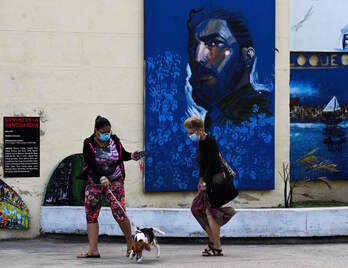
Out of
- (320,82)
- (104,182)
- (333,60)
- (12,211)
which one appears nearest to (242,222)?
(104,182)

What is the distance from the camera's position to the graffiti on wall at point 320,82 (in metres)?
14.4

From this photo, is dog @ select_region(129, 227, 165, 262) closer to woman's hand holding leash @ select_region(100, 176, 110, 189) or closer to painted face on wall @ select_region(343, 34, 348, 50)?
woman's hand holding leash @ select_region(100, 176, 110, 189)

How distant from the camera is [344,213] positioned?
39.0 feet

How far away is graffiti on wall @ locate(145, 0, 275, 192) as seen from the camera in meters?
12.5

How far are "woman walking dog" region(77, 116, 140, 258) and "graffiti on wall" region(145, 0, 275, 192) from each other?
2.68 meters

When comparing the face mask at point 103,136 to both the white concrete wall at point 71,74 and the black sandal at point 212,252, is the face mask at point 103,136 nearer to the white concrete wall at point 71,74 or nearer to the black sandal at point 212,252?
the black sandal at point 212,252

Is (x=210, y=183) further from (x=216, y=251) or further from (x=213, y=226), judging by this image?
(x=216, y=251)

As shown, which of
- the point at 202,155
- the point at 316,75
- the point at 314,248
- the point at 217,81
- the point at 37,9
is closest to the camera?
the point at 202,155

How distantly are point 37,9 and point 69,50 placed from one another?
0.72m

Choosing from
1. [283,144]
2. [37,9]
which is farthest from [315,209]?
[37,9]

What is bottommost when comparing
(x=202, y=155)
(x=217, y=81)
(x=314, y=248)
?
(x=314, y=248)

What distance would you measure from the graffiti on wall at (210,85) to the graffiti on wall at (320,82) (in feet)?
5.01

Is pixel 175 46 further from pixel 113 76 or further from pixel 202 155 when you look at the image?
pixel 202 155

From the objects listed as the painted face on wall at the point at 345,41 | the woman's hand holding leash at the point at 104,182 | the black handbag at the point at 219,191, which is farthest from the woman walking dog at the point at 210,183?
the painted face on wall at the point at 345,41
